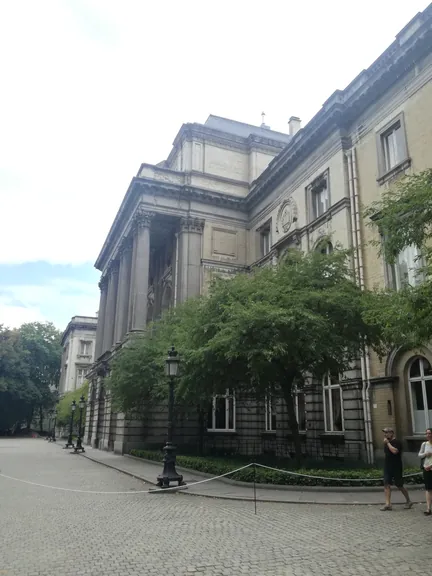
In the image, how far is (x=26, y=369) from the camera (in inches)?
2864

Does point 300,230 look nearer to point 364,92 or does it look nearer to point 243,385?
point 364,92

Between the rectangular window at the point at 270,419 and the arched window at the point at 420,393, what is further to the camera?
the rectangular window at the point at 270,419

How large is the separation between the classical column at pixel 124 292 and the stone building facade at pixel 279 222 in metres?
0.12

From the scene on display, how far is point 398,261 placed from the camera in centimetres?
2080

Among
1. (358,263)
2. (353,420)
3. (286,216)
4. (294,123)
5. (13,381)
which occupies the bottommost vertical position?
(353,420)

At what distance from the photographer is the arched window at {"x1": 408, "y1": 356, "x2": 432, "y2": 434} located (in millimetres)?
18453

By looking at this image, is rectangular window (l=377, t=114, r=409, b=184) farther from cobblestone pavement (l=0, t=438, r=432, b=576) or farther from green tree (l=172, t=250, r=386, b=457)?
cobblestone pavement (l=0, t=438, r=432, b=576)

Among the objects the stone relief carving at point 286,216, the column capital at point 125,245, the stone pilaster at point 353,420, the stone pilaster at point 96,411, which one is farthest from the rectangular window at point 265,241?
the stone pilaster at point 96,411

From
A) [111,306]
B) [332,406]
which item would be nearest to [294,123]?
[111,306]

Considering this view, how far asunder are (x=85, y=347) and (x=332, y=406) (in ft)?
214

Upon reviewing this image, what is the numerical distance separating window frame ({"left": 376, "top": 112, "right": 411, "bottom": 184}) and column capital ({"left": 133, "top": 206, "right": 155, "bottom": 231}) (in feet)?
56.3

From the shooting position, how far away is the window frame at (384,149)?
2128cm

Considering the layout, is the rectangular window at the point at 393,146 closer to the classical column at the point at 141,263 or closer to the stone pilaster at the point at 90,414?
the classical column at the point at 141,263

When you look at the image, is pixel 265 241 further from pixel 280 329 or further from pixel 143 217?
pixel 280 329
